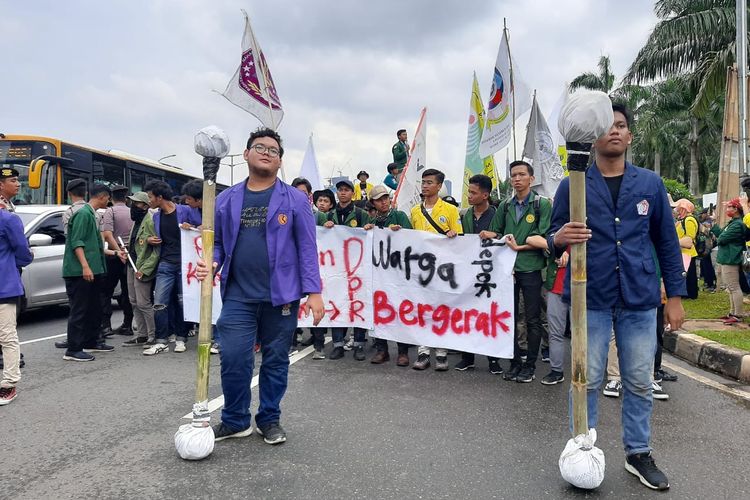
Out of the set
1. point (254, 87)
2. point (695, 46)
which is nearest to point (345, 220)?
point (254, 87)

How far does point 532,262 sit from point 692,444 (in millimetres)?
2019

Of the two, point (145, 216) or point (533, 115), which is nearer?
point (145, 216)

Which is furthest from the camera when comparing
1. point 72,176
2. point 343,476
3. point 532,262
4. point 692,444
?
point 72,176

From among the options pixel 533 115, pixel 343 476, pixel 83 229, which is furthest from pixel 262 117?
pixel 343 476

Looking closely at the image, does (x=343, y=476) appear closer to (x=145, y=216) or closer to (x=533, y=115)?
(x=145, y=216)

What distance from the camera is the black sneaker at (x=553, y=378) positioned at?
4.91 m

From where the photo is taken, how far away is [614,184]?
120 inches

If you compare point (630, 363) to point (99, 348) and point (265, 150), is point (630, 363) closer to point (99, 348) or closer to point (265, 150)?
point (265, 150)

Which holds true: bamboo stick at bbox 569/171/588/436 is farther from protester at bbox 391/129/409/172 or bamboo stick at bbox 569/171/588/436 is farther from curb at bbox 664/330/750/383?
protester at bbox 391/129/409/172

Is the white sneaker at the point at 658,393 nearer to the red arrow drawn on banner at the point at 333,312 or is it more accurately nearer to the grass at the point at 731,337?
the grass at the point at 731,337

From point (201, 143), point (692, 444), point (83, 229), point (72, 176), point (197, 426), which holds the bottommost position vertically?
point (692, 444)

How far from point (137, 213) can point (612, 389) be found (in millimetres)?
5758

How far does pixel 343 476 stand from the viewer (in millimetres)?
2986

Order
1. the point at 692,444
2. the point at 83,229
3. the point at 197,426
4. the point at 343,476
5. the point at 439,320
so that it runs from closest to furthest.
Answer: the point at 343,476, the point at 197,426, the point at 692,444, the point at 439,320, the point at 83,229
